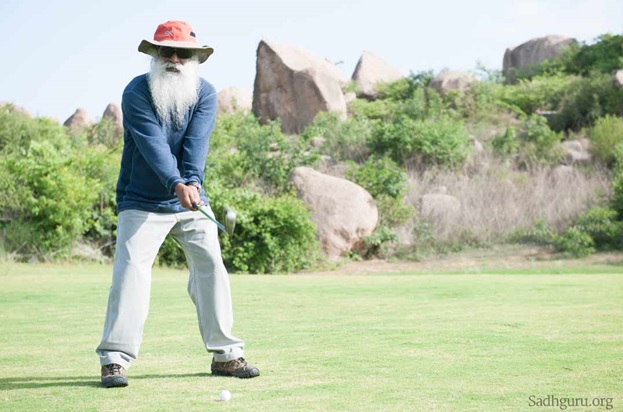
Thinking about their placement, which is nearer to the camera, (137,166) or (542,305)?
(137,166)

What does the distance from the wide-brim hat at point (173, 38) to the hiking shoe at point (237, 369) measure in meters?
1.99

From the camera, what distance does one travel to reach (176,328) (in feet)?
28.1

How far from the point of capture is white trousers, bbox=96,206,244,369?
18.2 ft

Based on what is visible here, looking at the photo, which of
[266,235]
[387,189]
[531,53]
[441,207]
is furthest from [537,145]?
[531,53]

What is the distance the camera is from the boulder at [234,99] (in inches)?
1688

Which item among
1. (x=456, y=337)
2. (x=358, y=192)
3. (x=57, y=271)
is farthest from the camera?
(x=358, y=192)

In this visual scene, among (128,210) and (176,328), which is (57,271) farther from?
(128,210)

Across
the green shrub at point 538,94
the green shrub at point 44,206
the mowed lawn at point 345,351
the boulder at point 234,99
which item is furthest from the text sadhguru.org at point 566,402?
the boulder at point 234,99

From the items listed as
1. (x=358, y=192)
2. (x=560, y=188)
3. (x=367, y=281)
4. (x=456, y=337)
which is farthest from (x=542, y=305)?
(x=560, y=188)

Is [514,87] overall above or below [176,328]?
above

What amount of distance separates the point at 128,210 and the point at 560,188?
20177 millimetres

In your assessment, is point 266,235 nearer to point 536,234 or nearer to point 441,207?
point 441,207

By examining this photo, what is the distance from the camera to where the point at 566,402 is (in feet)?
15.2

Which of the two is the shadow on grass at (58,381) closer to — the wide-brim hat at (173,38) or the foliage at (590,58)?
the wide-brim hat at (173,38)
